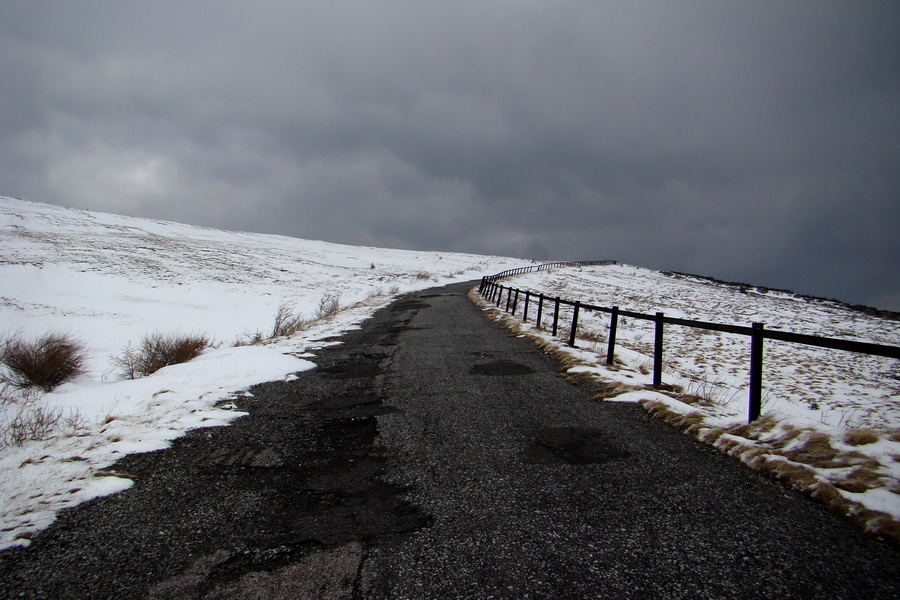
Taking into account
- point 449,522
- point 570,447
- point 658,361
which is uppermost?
point 658,361

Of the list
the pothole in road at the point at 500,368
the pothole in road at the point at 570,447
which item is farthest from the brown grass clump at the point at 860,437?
the pothole in road at the point at 500,368

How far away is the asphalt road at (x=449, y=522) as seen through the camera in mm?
2471

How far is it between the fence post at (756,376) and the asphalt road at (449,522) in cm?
107

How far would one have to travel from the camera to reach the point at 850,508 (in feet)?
10.3

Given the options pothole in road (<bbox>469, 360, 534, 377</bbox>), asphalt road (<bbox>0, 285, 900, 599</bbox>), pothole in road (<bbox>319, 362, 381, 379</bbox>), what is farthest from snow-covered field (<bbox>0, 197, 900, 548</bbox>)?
pothole in road (<bbox>469, 360, 534, 377</bbox>)

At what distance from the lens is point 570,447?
4.43m

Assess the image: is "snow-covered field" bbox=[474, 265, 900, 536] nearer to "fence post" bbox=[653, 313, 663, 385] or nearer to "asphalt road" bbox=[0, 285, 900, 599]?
"fence post" bbox=[653, 313, 663, 385]

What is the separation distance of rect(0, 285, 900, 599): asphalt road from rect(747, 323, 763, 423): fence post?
107cm

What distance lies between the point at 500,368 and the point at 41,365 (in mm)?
8867

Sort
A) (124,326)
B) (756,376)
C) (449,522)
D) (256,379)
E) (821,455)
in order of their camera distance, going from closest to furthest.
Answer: (449,522) → (821,455) → (756,376) → (256,379) → (124,326)

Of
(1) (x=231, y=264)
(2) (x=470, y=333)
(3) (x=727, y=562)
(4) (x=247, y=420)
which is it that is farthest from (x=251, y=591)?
(1) (x=231, y=264)

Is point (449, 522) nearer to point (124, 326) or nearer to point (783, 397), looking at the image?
point (783, 397)

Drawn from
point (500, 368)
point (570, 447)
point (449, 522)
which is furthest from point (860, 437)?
point (500, 368)

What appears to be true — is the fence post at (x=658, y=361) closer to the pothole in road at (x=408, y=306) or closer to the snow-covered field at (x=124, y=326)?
the snow-covered field at (x=124, y=326)
